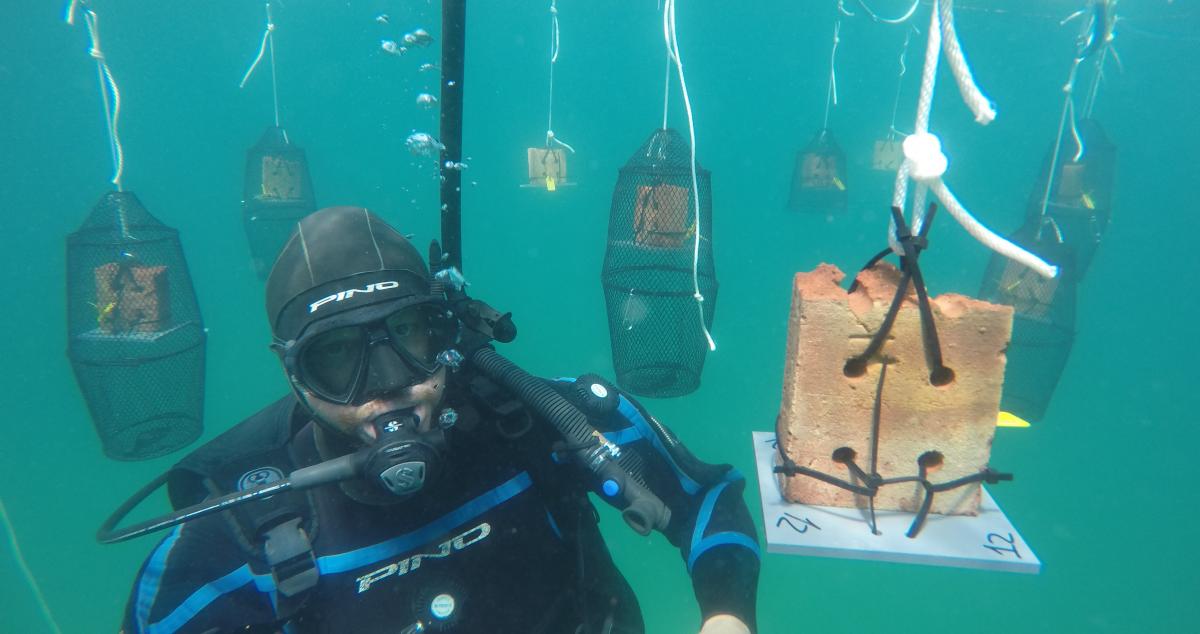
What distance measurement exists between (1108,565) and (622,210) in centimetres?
1044

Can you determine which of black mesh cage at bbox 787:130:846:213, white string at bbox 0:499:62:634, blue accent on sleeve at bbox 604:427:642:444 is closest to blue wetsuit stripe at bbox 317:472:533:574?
blue accent on sleeve at bbox 604:427:642:444

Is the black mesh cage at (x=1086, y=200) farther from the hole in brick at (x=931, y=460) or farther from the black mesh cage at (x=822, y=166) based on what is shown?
the hole in brick at (x=931, y=460)

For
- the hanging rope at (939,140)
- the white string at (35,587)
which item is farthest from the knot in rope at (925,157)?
the white string at (35,587)

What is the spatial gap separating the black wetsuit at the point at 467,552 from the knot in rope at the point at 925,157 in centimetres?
150

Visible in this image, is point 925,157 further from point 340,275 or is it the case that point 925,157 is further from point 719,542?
point 340,275

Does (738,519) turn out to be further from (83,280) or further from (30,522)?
(30,522)

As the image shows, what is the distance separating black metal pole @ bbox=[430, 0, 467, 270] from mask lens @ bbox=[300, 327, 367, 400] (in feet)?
1.43

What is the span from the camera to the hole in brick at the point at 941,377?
177 cm

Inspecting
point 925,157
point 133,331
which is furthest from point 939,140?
point 133,331

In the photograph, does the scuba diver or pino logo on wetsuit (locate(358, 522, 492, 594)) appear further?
pino logo on wetsuit (locate(358, 522, 492, 594))

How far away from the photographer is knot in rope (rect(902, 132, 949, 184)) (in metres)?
1.41

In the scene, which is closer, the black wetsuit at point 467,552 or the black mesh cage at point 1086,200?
the black wetsuit at point 467,552

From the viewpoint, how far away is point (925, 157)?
1.42 m

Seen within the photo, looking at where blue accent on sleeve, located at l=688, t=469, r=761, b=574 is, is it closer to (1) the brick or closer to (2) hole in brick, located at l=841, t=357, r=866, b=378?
(1) the brick
